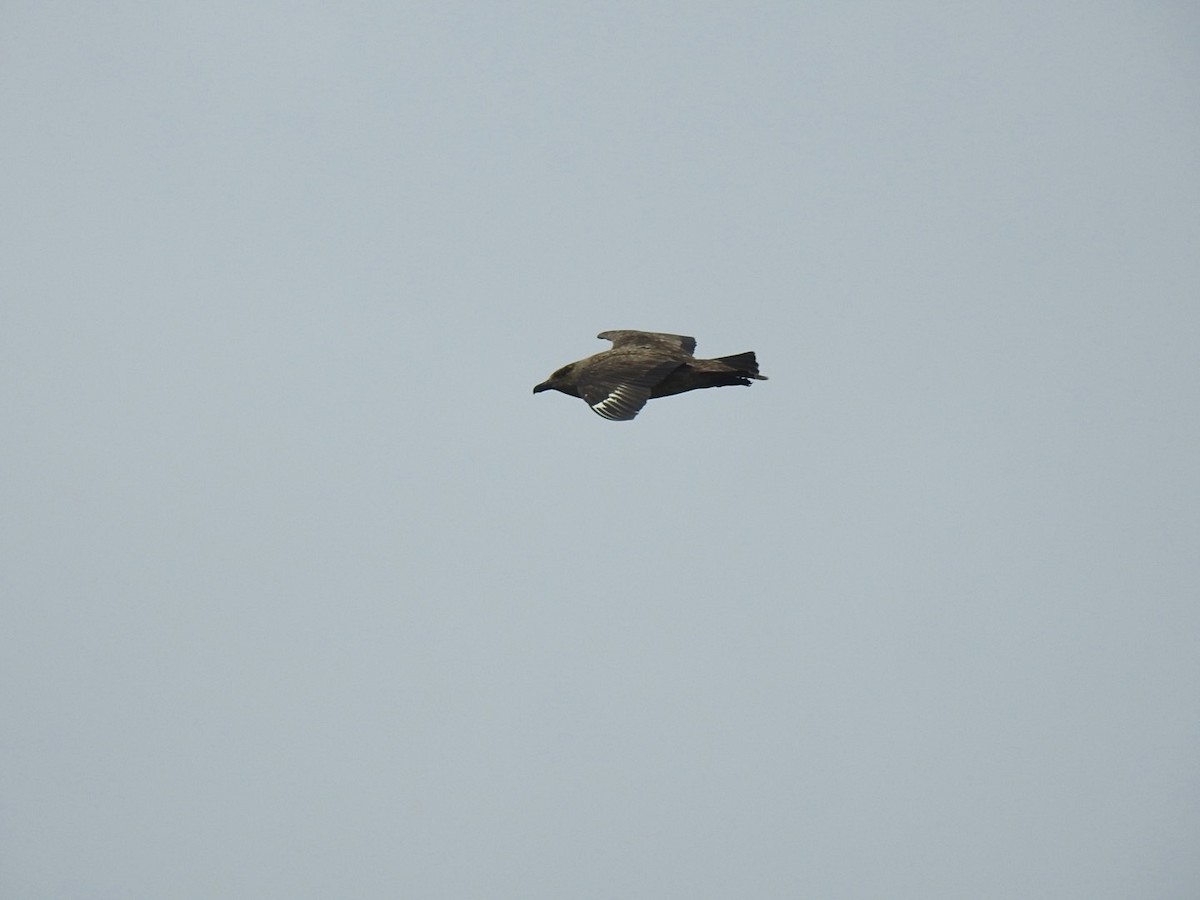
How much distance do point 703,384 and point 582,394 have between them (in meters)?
1.35

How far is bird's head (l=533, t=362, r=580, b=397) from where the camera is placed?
16.7 m

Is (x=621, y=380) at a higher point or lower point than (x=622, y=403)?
higher

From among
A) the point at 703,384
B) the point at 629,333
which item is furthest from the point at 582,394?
the point at 629,333

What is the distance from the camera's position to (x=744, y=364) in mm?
15953

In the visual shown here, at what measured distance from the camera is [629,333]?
18.4 meters

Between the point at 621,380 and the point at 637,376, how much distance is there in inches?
7.1

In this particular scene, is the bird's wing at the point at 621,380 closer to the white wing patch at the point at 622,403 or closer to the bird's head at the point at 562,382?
the white wing patch at the point at 622,403

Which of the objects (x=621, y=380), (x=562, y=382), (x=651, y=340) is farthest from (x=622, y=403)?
(x=651, y=340)

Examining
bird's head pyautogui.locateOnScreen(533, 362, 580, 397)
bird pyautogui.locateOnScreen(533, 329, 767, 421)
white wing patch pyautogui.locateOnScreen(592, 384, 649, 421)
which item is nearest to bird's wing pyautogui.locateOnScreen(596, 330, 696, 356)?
bird pyautogui.locateOnScreen(533, 329, 767, 421)

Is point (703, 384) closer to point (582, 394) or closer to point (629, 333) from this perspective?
point (582, 394)

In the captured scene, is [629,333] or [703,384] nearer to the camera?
[703,384]

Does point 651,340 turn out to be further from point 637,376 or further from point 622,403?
point 622,403

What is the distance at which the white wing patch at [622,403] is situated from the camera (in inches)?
579

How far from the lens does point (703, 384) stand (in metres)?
16.1
